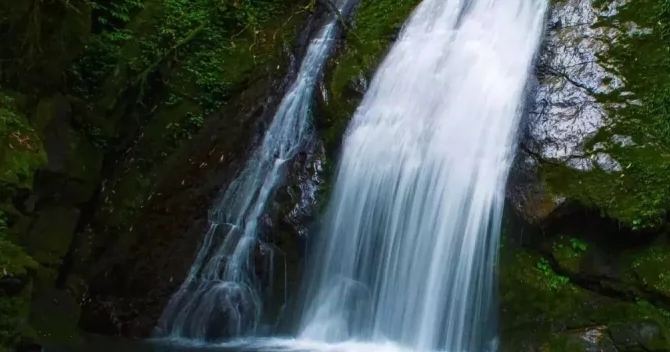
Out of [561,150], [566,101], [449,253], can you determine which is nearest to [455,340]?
[449,253]

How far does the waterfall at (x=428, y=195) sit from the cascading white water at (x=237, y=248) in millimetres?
744

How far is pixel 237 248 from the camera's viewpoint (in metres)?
8.09

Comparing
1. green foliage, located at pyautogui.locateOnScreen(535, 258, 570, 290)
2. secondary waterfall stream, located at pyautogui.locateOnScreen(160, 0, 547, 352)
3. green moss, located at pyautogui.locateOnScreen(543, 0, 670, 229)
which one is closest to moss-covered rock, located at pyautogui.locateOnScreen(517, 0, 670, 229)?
green moss, located at pyautogui.locateOnScreen(543, 0, 670, 229)

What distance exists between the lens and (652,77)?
707 cm

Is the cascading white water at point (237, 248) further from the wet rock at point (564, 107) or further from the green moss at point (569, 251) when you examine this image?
the green moss at point (569, 251)

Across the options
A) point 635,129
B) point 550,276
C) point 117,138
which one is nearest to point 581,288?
point 550,276

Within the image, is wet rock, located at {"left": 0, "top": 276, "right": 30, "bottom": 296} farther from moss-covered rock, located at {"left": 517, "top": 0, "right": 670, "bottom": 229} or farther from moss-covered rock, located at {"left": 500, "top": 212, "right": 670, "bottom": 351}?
moss-covered rock, located at {"left": 517, "top": 0, "right": 670, "bottom": 229}

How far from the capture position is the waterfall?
269 inches

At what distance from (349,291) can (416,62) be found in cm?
340

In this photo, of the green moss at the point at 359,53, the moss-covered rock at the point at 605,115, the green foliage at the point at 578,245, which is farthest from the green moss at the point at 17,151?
the green foliage at the point at 578,245

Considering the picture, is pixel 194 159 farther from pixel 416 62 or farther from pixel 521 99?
pixel 521 99

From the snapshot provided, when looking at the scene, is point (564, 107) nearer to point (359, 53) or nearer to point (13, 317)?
point (359, 53)

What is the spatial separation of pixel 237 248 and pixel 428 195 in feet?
7.83

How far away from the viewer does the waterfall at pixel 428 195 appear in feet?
22.4
